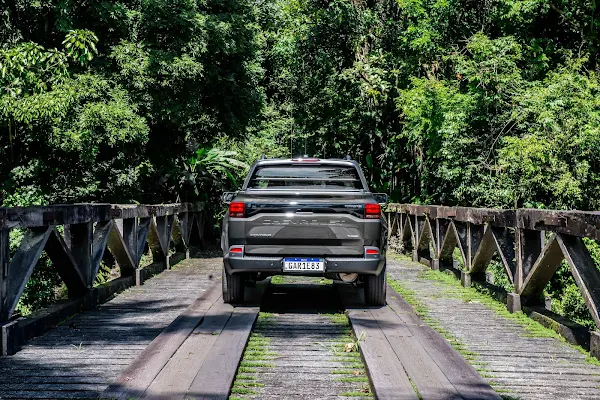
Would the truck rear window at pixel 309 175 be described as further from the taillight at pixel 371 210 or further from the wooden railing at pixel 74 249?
the wooden railing at pixel 74 249

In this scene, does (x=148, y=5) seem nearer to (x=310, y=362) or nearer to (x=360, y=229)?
(x=360, y=229)

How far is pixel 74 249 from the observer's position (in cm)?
778

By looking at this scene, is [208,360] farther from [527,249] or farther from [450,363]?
[527,249]

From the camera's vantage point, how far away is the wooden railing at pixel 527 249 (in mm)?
5711

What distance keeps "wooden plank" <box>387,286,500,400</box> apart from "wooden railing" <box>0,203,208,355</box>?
3395 mm

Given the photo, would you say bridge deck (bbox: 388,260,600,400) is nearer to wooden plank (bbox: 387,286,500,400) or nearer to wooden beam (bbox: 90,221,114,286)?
wooden plank (bbox: 387,286,500,400)

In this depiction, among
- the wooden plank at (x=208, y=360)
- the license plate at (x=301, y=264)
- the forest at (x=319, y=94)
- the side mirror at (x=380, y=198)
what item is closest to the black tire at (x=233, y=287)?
the wooden plank at (x=208, y=360)

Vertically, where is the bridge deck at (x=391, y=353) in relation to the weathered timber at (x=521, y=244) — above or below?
below

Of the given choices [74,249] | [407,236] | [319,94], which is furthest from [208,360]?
[319,94]

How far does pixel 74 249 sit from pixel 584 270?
5342 mm

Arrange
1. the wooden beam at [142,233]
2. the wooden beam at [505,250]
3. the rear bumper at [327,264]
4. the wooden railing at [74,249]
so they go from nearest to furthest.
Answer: the wooden railing at [74,249]
the rear bumper at [327,264]
the wooden beam at [505,250]
the wooden beam at [142,233]

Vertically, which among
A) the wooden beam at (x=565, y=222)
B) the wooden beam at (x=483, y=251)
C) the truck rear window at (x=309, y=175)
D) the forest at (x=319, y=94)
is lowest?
the wooden beam at (x=483, y=251)

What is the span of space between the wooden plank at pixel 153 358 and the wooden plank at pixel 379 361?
4.93 ft

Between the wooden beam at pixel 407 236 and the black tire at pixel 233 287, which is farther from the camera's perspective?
the wooden beam at pixel 407 236
